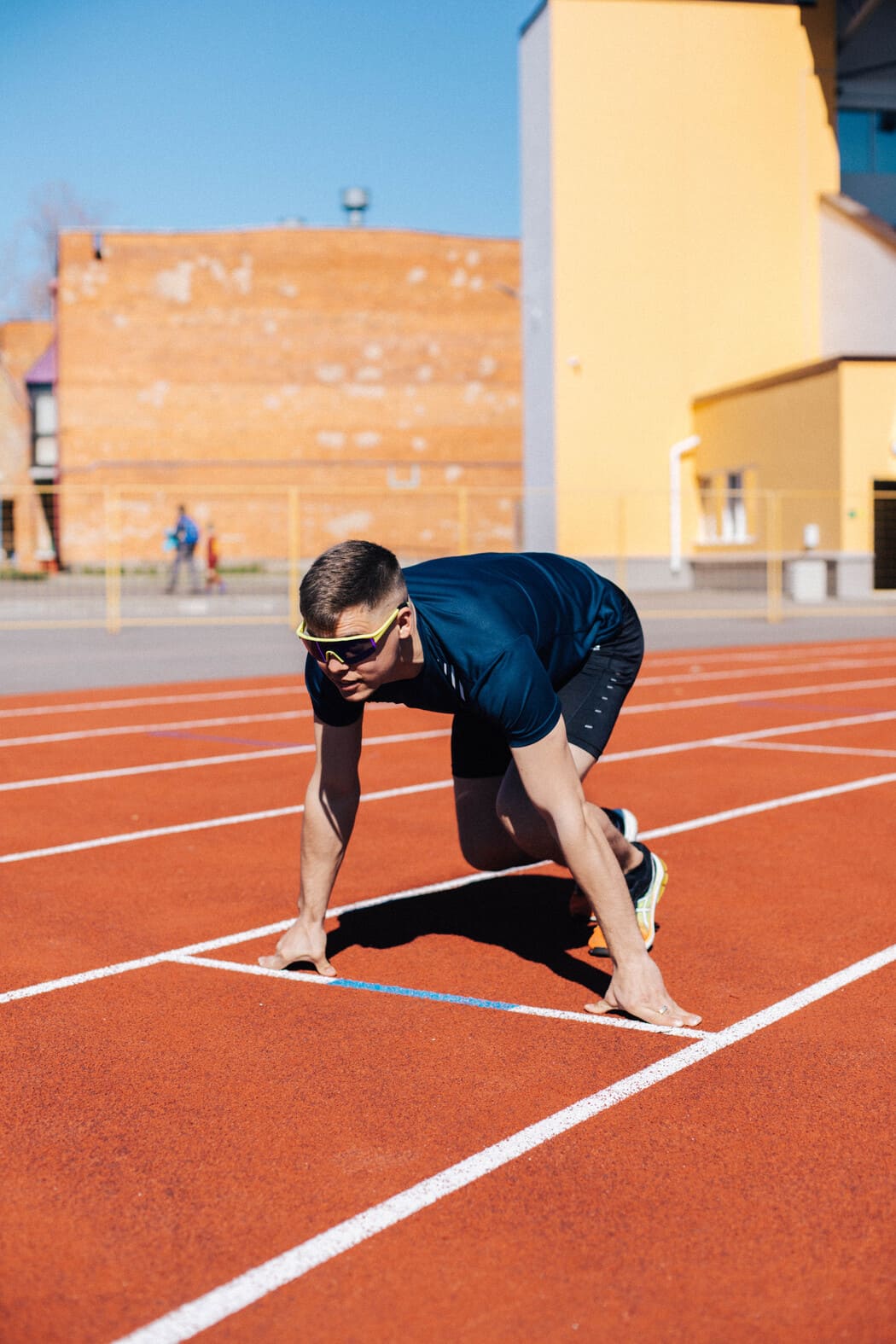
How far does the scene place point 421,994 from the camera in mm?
5098

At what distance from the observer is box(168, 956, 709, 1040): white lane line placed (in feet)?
15.4

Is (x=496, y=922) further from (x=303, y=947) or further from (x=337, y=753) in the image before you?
(x=337, y=753)

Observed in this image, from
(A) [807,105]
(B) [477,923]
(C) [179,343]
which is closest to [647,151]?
(A) [807,105]

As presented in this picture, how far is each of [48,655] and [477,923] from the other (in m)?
14.7

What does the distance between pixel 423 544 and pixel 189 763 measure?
37035 mm

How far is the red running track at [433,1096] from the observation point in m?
3.03

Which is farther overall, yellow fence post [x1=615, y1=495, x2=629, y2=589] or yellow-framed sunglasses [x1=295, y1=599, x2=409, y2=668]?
yellow fence post [x1=615, y1=495, x2=629, y2=589]

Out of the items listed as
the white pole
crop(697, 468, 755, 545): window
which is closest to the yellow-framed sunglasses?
crop(697, 468, 755, 545): window

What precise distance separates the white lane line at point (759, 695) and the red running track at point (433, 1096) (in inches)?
212

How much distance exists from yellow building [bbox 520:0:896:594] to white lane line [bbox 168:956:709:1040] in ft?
91.9

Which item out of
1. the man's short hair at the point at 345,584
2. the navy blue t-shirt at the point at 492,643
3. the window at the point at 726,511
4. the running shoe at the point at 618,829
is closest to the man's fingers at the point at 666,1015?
the running shoe at the point at 618,829

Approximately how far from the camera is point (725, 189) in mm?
34625

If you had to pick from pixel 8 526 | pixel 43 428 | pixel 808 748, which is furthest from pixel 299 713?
pixel 43 428

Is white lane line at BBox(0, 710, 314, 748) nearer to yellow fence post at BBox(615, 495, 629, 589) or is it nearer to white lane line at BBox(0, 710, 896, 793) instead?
white lane line at BBox(0, 710, 896, 793)
